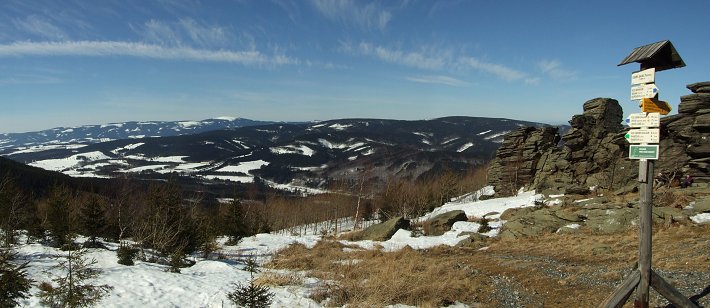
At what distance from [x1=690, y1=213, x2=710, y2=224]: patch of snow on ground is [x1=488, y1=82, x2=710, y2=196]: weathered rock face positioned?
11.1 m

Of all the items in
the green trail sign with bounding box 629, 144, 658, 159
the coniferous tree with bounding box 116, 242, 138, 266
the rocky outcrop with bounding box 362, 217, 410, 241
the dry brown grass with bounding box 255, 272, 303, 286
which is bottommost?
the rocky outcrop with bounding box 362, 217, 410, 241

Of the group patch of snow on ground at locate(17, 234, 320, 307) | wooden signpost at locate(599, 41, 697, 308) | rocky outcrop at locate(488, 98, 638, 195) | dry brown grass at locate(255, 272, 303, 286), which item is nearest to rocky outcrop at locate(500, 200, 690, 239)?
rocky outcrop at locate(488, 98, 638, 195)

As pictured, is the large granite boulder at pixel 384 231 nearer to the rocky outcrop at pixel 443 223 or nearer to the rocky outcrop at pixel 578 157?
the rocky outcrop at pixel 443 223

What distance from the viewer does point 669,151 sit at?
3294 centimetres

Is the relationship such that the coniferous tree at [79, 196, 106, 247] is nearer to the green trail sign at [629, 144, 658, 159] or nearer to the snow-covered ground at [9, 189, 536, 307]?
the snow-covered ground at [9, 189, 536, 307]

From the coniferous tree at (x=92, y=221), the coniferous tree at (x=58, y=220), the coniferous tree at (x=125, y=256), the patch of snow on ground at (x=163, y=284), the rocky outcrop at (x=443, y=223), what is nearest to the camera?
the patch of snow on ground at (x=163, y=284)

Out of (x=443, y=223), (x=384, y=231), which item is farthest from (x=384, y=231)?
(x=443, y=223)

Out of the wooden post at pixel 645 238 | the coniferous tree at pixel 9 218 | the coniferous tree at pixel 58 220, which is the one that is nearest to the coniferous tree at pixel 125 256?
the coniferous tree at pixel 58 220

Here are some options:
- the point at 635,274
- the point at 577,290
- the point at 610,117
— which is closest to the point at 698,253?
the point at 577,290

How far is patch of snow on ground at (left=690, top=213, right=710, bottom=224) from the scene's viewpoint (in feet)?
66.1

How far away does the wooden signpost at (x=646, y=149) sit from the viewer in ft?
26.4

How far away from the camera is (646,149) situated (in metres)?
8.08

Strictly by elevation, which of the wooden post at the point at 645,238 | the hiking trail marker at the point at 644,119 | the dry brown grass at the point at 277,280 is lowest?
the dry brown grass at the point at 277,280

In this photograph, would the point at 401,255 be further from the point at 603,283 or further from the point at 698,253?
the point at 698,253
